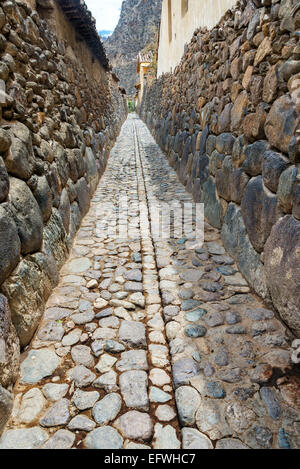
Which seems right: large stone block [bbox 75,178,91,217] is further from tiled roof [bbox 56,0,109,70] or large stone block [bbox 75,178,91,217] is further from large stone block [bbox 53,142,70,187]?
tiled roof [bbox 56,0,109,70]

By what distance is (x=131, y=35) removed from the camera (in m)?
51.0

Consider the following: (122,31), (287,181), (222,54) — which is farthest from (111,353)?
(122,31)

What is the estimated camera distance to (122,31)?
174ft

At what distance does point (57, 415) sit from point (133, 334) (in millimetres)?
791

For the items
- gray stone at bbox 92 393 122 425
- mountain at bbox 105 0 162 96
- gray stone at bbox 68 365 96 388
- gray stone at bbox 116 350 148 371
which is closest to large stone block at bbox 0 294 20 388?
gray stone at bbox 68 365 96 388

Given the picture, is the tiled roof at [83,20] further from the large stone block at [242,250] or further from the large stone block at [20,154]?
the large stone block at [242,250]

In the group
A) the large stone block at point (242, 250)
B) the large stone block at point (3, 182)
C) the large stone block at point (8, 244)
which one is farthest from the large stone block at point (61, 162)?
the large stone block at point (242, 250)

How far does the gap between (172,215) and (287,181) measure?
2.70 meters

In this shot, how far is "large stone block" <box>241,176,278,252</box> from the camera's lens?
7.80 feet

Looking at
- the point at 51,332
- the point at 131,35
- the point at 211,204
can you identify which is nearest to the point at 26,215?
the point at 51,332

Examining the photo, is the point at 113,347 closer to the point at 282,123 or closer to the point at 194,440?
the point at 194,440

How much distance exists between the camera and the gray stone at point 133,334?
2.22 m

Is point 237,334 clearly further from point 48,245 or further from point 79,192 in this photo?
point 79,192

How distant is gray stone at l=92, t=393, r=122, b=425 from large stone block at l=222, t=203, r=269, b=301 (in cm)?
148
